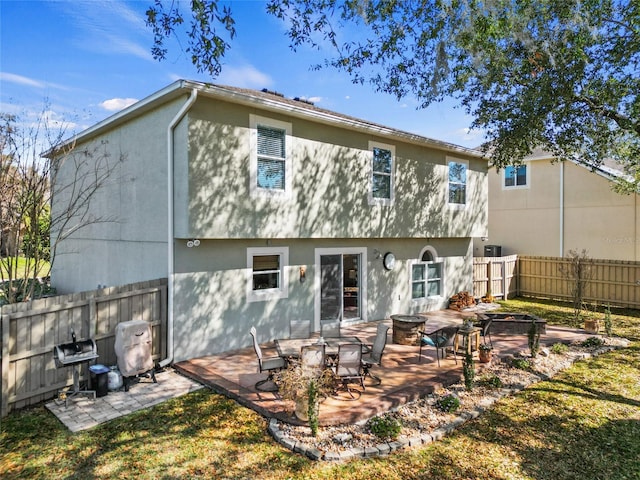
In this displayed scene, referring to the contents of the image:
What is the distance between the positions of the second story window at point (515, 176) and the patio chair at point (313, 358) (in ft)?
60.1

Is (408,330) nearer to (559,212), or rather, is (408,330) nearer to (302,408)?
(302,408)

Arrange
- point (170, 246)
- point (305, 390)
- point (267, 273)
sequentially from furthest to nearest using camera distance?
point (267, 273), point (170, 246), point (305, 390)

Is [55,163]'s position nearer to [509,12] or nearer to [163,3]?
[163,3]

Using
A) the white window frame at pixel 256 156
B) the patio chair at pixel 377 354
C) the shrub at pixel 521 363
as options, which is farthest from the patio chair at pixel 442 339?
the white window frame at pixel 256 156

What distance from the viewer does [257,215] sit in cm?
984

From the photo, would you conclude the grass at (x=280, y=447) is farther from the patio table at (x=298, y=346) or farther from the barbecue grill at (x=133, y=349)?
the patio table at (x=298, y=346)

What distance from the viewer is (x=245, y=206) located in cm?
960

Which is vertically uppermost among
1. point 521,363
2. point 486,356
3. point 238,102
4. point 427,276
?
point 238,102

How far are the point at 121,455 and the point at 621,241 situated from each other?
21.0 m

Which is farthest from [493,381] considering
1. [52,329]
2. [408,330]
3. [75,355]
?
[52,329]

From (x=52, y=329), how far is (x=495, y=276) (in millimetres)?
17007

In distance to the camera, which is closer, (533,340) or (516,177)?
(533,340)

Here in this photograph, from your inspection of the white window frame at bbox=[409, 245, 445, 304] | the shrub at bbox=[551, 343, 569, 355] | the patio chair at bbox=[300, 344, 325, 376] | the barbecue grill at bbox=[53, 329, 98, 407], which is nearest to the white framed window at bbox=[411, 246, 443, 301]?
the white window frame at bbox=[409, 245, 445, 304]

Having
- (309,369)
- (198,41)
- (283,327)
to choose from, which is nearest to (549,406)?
(309,369)
